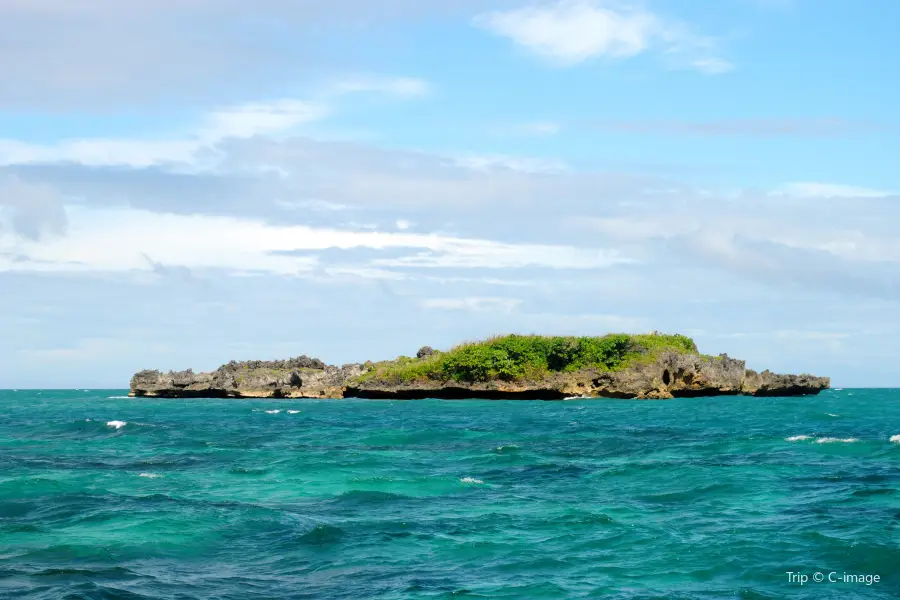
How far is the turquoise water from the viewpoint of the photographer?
1717 centimetres

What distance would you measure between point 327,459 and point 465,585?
2145 cm

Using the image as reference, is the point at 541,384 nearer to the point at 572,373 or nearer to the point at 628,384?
the point at 572,373

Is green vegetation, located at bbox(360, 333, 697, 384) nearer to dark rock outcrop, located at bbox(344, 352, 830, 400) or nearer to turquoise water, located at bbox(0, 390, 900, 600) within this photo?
dark rock outcrop, located at bbox(344, 352, 830, 400)

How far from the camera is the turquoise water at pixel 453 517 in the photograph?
17172mm

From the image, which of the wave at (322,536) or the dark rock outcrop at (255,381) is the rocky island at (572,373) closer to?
the dark rock outcrop at (255,381)

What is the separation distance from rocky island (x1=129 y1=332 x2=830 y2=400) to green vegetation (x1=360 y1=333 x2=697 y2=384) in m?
0.10

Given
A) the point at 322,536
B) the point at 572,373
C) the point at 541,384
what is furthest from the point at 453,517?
the point at 572,373

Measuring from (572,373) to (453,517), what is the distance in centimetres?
7376

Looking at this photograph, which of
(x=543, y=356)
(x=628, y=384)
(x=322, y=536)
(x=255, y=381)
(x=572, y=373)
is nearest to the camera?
(x=322, y=536)

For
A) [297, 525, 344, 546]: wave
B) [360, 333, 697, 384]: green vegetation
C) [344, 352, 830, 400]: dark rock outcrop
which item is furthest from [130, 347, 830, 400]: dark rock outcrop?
[297, 525, 344, 546]: wave

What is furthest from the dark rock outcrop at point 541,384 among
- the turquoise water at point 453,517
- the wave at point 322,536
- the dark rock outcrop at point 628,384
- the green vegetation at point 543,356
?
the wave at point 322,536

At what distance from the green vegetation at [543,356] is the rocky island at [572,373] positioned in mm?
98

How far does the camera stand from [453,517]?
2381 cm

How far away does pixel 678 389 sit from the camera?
96188 millimetres
